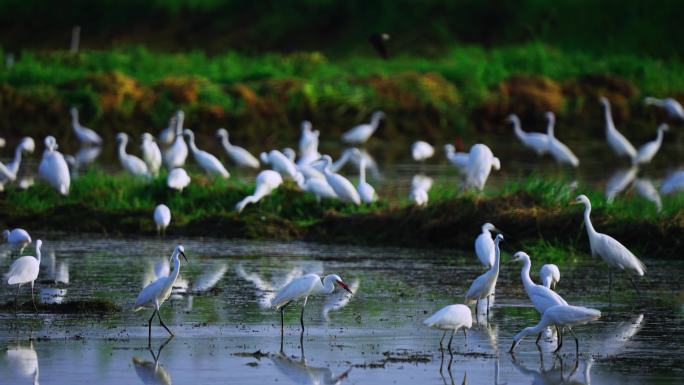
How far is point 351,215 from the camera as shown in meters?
18.9

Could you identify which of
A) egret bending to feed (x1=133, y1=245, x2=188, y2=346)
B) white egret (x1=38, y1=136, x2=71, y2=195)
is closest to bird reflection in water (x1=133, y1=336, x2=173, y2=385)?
egret bending to feed (x1=133, y1=245, x2=188, y2=346)

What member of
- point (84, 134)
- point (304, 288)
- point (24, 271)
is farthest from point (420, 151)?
point (304, 288)

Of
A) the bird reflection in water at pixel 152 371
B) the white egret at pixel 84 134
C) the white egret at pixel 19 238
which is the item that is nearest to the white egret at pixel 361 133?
the white egret at pixel 84 134

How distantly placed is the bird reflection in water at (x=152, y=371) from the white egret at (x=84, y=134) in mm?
21624

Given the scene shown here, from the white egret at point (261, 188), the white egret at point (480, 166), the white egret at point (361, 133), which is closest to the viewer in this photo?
the white egret at point (261, 188)

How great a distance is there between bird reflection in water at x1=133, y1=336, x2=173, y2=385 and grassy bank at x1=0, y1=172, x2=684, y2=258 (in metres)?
7.35

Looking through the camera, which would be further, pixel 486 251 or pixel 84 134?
pixel 84 134

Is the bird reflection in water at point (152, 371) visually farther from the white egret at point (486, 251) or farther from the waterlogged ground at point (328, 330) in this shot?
the white egret at point (486, 251)

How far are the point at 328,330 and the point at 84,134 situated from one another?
20.8 m

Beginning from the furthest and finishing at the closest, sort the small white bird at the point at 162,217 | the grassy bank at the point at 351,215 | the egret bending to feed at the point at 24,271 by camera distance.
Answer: the small white bird at the point at 162,217 < the grassy bank at the point at 351,215 < the egret bending to feed at the point at 24,271

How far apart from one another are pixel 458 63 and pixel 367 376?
2931 centimetres

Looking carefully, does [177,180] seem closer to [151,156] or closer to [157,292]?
[151,156]

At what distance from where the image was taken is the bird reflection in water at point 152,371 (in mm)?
9906

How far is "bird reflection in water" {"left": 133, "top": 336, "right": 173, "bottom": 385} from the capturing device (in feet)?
32.5
